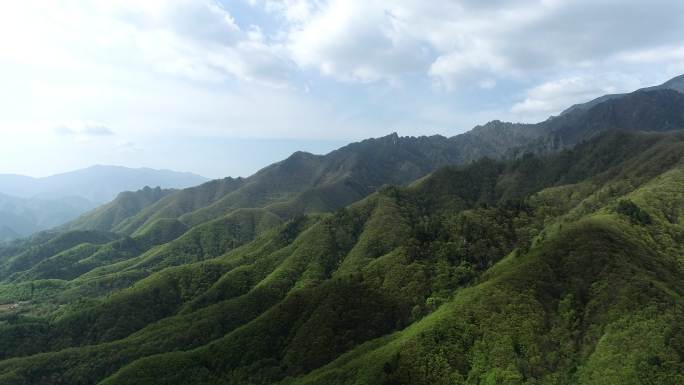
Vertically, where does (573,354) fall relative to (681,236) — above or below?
below

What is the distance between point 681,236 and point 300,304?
521ft

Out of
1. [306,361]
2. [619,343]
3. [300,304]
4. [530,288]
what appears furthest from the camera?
[300,304]

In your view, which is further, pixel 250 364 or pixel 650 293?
pixel 250 364

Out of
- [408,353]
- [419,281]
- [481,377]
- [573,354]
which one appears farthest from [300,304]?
[573,354]

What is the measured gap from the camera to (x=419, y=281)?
194250mm

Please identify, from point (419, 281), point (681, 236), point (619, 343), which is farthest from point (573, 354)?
point (681, 236)

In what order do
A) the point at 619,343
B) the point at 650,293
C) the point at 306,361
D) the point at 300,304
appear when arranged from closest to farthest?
the point at 619,343
the point at 650,293
the point at 306,361
the point at 300,304

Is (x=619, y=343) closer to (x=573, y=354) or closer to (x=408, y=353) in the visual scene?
(x=573, y=354)

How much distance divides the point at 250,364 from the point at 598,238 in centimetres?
13850

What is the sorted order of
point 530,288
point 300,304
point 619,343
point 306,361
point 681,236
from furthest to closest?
point 300,304 → point 681,236 → point 306,361 → point 530,288 → point 619,343

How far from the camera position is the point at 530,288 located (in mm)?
144375

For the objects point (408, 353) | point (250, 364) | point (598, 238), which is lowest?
point (250, 364)

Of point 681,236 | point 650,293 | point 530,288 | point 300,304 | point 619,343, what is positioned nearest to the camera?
point 619,343

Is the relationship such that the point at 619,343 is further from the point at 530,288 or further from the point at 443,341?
the point at 443,341
